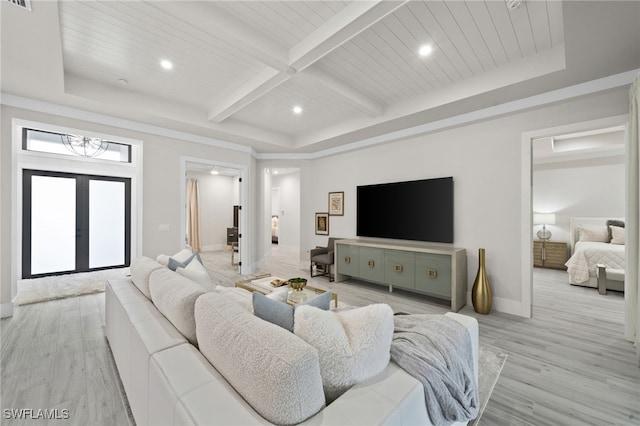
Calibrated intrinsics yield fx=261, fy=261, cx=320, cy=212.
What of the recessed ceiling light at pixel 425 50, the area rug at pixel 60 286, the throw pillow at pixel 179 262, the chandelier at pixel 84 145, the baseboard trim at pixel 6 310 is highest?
the recessed ceiling light at pixel 425 50

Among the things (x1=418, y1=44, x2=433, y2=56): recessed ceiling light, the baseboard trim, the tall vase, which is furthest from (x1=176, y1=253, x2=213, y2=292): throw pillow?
the tall vase

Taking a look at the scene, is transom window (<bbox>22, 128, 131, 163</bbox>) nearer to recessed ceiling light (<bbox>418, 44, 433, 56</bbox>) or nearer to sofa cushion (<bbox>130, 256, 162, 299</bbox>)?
sofa cushion (<bbox>130, 256, 162, 299</bbox>)

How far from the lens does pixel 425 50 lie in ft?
8.28

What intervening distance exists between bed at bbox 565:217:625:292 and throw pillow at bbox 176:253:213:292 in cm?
568

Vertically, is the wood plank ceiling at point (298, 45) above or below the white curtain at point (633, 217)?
above

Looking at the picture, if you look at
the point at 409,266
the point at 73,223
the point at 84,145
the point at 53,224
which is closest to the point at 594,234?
the point at 409,266

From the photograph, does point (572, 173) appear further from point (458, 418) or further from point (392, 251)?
point (458, 418)

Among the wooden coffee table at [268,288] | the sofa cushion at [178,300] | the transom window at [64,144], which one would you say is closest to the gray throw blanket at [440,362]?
the sofa cushion at [178,300]

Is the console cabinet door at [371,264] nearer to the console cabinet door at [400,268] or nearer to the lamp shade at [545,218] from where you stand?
the console cabinet door at [400,268]

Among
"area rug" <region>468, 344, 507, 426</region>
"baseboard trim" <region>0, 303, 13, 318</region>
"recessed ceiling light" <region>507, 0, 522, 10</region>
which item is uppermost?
"recessed ceiling light" <region>507, 0, 522, 10</region>

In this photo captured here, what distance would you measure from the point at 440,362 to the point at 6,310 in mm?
4644

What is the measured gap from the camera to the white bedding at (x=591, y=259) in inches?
160

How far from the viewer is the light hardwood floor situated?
1694 mm

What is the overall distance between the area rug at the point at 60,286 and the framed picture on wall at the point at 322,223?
3.61 meters
